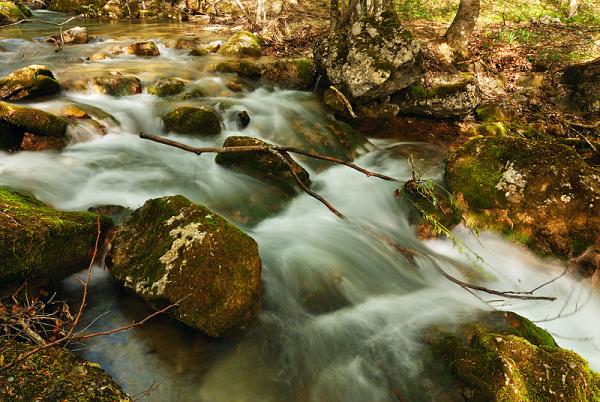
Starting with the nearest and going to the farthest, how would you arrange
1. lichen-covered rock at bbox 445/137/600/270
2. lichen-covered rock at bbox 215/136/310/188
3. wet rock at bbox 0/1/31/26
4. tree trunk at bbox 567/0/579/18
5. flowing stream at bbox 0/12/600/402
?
1. flowing stream at bbox 0/12/600/402
2. lichen-covered rock at bbox 445/137/600/270
3. lichen-covered rock at bbox 215/136/310/188
4. tree trunk at bbox 567/0/579/18
5. wet rock at bbox 0/1/31/26

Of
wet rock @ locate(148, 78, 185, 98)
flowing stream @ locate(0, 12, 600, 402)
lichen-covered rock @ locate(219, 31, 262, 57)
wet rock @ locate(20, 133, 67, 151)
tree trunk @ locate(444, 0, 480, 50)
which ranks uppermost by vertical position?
tree trunk @ locate(444, 0, 480, 50)

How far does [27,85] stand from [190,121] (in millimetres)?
3244

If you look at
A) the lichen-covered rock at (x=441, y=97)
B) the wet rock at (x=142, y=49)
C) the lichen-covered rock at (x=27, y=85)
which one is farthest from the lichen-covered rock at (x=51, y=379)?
the wet rock at (x=142, y=49)

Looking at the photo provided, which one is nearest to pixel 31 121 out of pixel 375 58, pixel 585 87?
pixel 375 58

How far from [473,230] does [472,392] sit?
3.00 metres

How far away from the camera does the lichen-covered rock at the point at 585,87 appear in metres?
8.05

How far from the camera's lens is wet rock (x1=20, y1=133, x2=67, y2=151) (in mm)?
5227

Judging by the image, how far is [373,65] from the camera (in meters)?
7.84

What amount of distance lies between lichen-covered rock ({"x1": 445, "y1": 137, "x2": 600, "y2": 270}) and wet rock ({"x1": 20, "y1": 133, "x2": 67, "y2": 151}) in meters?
6.28

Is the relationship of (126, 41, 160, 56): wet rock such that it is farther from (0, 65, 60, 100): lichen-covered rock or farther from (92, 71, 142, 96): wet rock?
(0, 65, 60, 100): lichen-covered rock

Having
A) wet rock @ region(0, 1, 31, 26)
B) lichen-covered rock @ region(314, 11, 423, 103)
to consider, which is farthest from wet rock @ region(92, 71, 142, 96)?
wet rock @ region(0, 1, 31, 26)

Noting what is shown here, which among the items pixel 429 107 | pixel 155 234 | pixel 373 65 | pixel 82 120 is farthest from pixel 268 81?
pixel 155 234

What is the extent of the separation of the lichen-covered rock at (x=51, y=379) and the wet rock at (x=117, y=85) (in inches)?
279

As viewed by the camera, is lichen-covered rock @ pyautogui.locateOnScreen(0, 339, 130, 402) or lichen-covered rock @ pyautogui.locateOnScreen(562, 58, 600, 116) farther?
lichen-covered rock @ pyautogui.locateOnScreen(562, 58, 600, 116)
